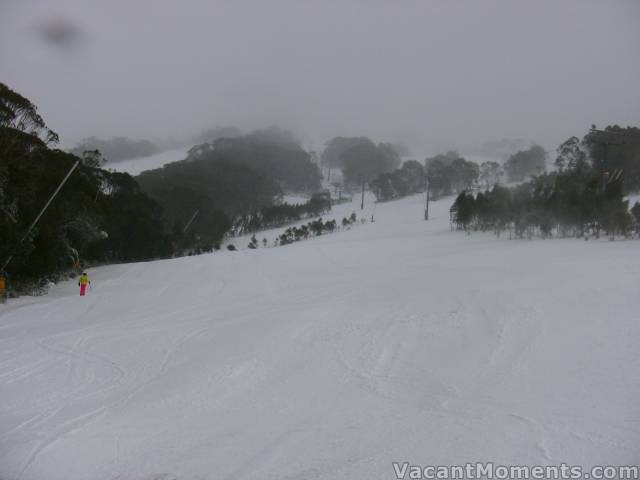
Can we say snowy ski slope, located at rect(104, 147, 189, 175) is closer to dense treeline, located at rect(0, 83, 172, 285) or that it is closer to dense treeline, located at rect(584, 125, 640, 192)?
dense treeline, located at rect(0, 83, 172, 285)

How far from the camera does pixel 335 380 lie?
7.01 metres

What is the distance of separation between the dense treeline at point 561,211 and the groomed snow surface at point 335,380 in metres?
11.6

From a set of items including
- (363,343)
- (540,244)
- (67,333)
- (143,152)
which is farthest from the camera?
(143,152)

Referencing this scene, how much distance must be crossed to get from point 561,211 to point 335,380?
989 inches

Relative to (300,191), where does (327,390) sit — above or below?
below

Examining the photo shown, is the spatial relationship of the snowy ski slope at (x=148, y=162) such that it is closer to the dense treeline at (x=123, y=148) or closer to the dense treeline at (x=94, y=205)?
the dense treeline at (x=123, y=148)

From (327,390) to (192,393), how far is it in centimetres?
205

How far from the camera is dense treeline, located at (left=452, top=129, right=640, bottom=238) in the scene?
24.8m

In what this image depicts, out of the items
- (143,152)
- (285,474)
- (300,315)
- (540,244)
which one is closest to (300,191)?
(143,152)

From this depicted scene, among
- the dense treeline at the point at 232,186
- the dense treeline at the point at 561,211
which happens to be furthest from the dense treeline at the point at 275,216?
the dense treeline at the point at 561,211

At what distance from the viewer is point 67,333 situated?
1105 cm

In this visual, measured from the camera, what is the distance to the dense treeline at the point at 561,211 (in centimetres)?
2476

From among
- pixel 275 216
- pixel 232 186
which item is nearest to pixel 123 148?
pixel 232 186

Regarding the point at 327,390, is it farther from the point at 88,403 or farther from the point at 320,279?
the point at 320,279
